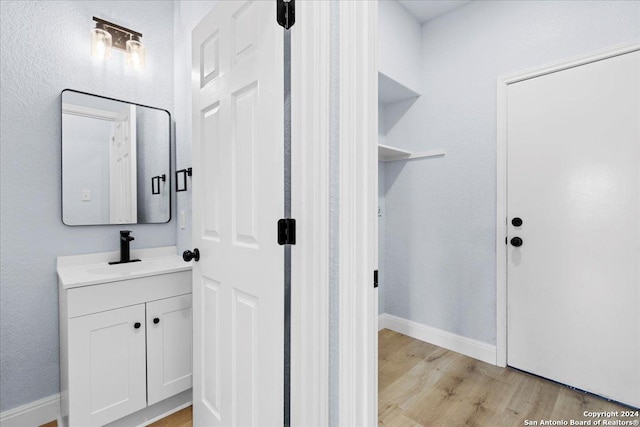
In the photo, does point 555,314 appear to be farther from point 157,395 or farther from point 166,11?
point 166,11

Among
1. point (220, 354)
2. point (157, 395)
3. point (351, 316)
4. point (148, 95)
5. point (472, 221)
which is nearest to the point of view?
point (351, 316)

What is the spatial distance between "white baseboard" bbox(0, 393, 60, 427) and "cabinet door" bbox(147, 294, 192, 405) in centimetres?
58

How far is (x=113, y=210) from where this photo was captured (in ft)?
6.31

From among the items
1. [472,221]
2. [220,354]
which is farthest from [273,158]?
[472,221]

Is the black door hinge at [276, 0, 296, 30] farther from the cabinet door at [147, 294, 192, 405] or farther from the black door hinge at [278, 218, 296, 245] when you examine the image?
the cabinet door at [147, 294, 192, 405]

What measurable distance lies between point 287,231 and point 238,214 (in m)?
0.29

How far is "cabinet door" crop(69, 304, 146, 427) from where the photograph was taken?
56.1 inches

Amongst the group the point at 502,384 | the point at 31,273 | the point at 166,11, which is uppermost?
the point at 166,11

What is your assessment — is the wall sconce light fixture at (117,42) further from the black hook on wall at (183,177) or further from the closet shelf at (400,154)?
the closet shelf at (400,154)

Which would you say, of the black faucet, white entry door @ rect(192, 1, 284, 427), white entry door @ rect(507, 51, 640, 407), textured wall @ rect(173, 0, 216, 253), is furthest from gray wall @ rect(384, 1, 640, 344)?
the black faucet

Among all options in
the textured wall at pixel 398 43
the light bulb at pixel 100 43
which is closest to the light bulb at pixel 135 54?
the light bulb at pixel 100 43

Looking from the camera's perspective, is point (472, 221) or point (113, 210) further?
point (472, 221)

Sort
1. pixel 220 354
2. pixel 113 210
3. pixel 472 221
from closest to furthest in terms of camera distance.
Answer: pixel 220 354
pixel 113 210
pixel 472 221

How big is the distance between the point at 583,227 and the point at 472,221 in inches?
25.2
